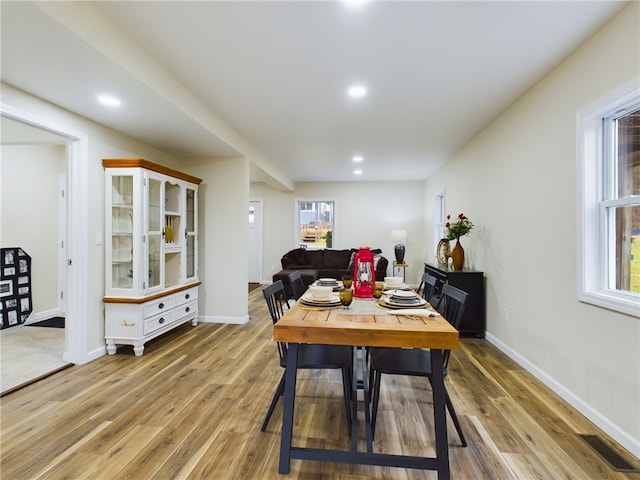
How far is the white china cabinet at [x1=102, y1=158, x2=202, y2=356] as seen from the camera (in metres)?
3.18

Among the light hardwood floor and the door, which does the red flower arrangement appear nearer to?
the light hardwood floor

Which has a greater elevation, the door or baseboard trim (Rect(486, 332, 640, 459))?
the door

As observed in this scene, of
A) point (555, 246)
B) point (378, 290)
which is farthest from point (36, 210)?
point (555, 246)

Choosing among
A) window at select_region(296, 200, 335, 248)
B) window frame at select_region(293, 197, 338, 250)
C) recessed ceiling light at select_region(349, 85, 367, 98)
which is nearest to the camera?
recessed ceiling light at select_region(349, 85, 367, 98)

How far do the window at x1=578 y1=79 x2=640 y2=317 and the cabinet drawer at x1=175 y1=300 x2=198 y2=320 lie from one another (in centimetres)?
394

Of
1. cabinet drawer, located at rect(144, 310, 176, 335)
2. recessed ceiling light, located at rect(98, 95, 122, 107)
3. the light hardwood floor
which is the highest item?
recessed ceiling light, located at rect(98, 95, 122, 107)

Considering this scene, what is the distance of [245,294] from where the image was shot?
14.4ft

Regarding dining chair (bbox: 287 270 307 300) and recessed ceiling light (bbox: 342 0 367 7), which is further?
dining chair (bbox: 287 270 307 300)

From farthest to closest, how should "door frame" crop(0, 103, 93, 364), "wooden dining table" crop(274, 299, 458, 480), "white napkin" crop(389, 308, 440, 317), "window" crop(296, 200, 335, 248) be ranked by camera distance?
"window" crop(296, 200, 335, 248) < "door frame" crop(0, 103, 93, 364) < "white napkin" crop(389, 308, 440, 317) < "wooden dining table" crop(274, 299, 458, 480)

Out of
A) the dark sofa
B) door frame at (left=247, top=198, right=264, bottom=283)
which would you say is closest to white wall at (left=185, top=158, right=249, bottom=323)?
the dark sofa

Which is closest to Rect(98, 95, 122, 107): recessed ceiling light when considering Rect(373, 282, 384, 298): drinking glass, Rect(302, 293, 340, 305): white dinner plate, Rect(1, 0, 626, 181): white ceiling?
Rect(1, 0, 626, 181): white ceiling

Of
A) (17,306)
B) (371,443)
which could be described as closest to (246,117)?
(371,443)

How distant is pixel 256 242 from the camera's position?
25.5ft

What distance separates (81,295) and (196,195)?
1787 mm
